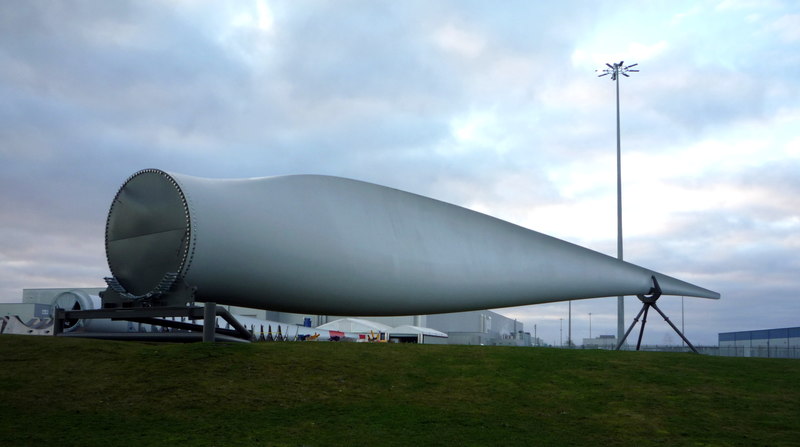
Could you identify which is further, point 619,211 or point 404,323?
point 404,323

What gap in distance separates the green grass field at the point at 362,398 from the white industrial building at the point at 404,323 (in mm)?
30519

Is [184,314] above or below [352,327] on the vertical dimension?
above

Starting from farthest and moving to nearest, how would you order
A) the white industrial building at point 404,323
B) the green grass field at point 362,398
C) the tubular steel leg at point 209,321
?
the white industrial building at point 404,323 < the tubular steel leg at point 209,321 < the green grass field at point 362,398

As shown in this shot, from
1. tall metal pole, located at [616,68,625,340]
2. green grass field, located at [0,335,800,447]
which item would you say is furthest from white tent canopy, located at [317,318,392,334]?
green grass field, located at [0,335,800,447]

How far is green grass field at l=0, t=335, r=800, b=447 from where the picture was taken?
11.5 meters

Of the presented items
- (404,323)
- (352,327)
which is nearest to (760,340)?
(404,323)

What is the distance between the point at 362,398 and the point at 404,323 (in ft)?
184

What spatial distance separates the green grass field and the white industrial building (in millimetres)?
30519

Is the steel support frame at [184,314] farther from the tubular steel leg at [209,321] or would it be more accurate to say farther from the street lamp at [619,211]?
the street lamp at [619,211]

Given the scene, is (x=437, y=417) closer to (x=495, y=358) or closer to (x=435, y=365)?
(x=435, y=365)

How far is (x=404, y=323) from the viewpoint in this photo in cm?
6956

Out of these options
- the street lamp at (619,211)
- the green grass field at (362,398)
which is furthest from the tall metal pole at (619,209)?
the green grass field at (362,398)

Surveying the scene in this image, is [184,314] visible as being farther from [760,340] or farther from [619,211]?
[760,340]

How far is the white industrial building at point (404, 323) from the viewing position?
5542cm
